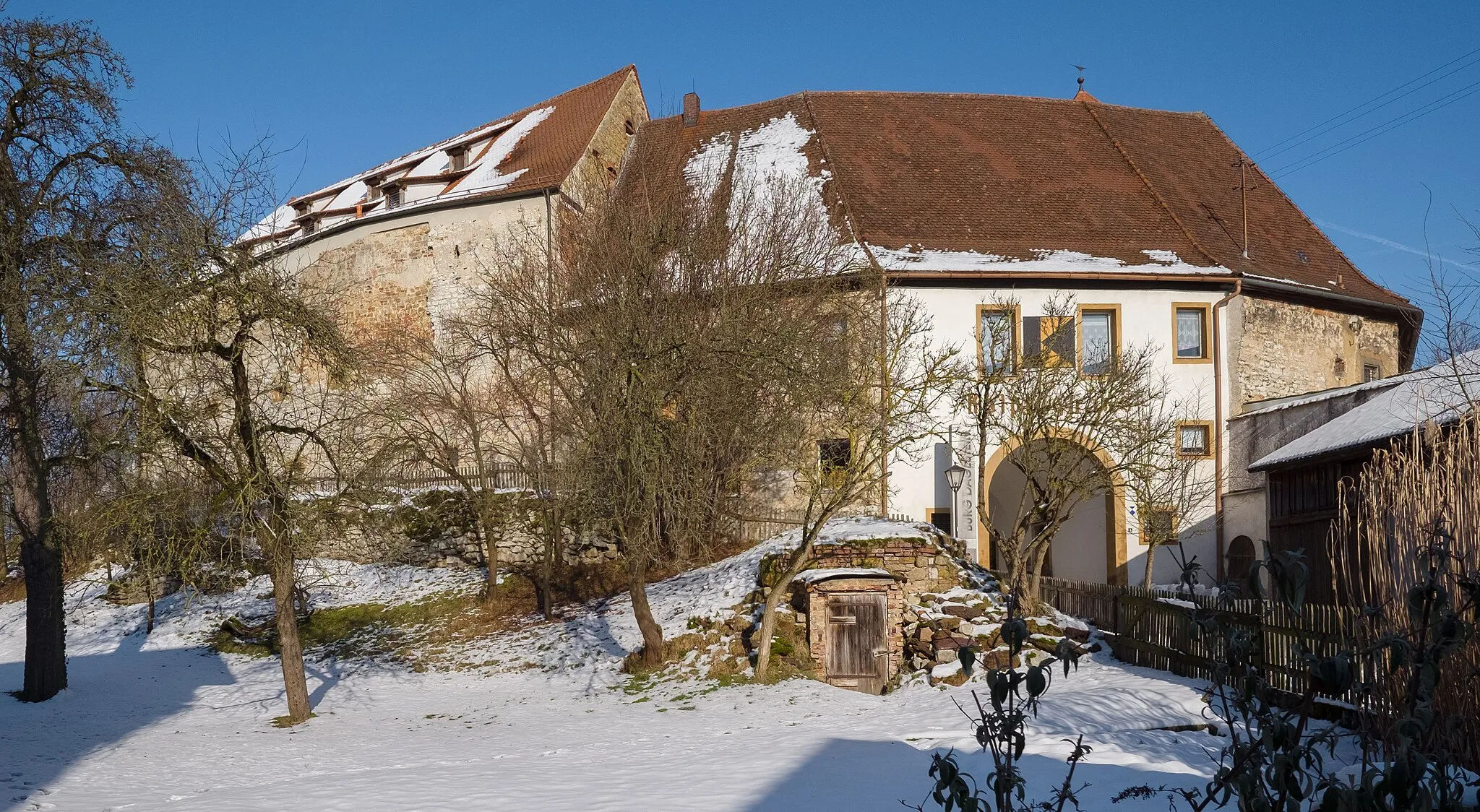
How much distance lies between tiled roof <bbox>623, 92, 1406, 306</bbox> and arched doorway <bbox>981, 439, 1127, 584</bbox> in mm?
3898

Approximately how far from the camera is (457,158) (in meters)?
31.9

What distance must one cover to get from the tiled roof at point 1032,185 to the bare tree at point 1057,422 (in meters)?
2.03

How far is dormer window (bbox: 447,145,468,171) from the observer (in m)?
31.7

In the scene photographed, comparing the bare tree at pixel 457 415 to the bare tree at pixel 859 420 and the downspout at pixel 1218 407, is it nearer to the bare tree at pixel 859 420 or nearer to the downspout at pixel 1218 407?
the bare tree at pixel 859 420

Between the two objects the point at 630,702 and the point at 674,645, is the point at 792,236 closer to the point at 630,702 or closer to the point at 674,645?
the point at 674,645

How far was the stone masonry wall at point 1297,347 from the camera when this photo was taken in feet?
79.4

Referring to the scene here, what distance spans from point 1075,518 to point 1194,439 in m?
2.98

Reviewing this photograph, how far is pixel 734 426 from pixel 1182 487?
9073mm

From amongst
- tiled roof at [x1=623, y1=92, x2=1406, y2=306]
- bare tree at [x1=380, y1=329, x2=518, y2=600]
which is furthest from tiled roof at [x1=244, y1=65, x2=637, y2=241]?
bare tree at [x1=380, y1=329, x2=518, y2=600]

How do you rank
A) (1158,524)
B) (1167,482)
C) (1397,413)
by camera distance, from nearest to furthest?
(1397,413), (1167,482), (1158,524)

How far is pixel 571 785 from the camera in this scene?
1019 cm

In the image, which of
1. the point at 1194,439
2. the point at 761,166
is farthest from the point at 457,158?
the point at 1194,439

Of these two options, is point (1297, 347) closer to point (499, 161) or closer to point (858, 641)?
point (858, 641)

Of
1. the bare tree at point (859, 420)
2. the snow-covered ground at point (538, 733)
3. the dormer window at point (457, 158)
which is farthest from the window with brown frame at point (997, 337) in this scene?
the dormer window at point (457, 158)
